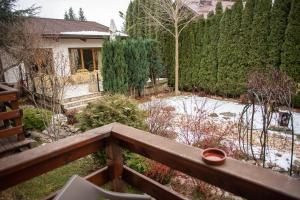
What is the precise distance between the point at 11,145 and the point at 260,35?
934 centimetres

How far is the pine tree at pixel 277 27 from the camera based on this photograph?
8.40m

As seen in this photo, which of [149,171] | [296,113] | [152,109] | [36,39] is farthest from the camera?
[36,39]

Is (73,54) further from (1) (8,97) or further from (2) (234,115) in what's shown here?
(1) (8,97)

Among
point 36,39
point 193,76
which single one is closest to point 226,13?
point 193,76

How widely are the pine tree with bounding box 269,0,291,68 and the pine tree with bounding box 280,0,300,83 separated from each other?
0.21 m

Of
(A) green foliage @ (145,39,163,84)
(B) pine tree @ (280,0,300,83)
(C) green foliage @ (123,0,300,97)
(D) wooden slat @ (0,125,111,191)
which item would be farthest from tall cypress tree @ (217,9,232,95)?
(D) wooden slat @ (0,125,111,191)

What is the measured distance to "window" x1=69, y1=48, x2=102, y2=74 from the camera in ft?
45.9

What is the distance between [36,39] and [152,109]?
6.89m

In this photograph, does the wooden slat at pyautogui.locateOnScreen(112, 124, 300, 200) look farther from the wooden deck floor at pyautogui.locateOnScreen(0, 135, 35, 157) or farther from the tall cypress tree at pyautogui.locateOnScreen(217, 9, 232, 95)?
the tall cypress tree at pyautogui.locateOnScreen(217, 9, 232, 95)

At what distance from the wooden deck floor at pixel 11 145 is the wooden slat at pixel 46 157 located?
3091 mm

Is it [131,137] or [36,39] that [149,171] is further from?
[36,39]

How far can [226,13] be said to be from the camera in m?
10.1

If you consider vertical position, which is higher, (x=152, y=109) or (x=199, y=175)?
(x=199, y=175)

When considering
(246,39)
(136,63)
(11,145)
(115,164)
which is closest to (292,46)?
(246,39)
